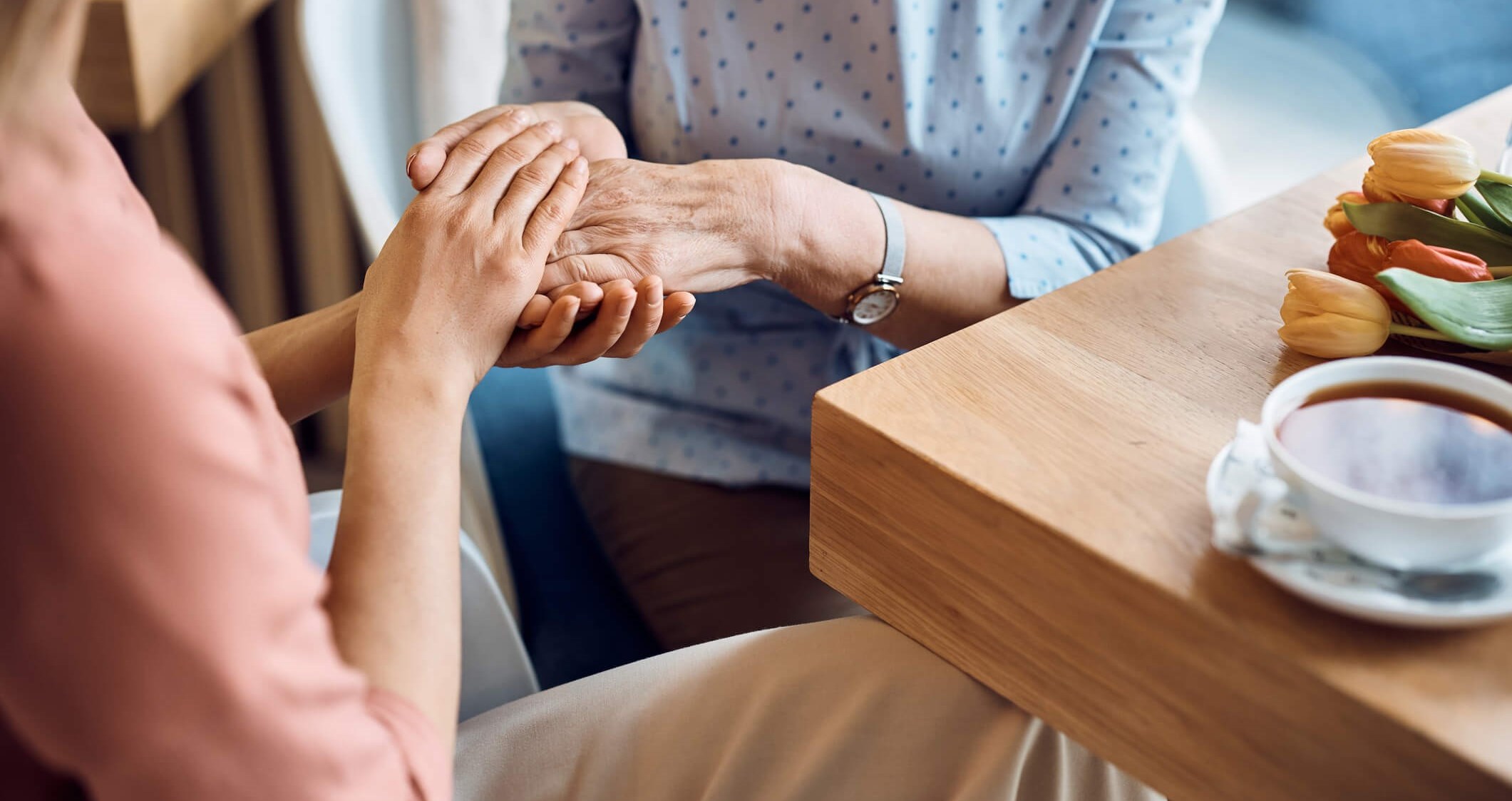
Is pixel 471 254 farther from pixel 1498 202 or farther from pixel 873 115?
pixel 1498 202

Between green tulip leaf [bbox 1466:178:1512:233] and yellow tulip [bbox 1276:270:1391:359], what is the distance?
80 millimetres

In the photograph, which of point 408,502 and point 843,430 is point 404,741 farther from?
point 843,430

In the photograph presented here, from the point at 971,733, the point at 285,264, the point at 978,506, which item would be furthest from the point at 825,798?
the point at 285,264

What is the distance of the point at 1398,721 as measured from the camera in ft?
1.22

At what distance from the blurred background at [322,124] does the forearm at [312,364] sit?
2.82 ft

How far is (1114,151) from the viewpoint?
2.91 ft

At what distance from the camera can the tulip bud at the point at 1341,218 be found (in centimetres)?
60

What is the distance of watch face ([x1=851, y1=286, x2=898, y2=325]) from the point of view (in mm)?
821

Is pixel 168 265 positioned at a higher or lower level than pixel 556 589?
A: higher

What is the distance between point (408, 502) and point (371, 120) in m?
0.66

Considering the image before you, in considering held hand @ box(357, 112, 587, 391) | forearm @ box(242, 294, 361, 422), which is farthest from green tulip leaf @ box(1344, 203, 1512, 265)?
forearm @ box(242, 294, 361, 422)

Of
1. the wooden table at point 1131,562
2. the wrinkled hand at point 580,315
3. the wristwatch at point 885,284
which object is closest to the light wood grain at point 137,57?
the wrinkled hand at point 580,315

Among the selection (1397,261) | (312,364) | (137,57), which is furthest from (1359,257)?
(137,57)

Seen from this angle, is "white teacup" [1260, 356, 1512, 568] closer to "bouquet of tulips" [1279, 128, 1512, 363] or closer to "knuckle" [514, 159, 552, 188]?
"bouquet of tulips" [1279, 128, 1512, 363]
